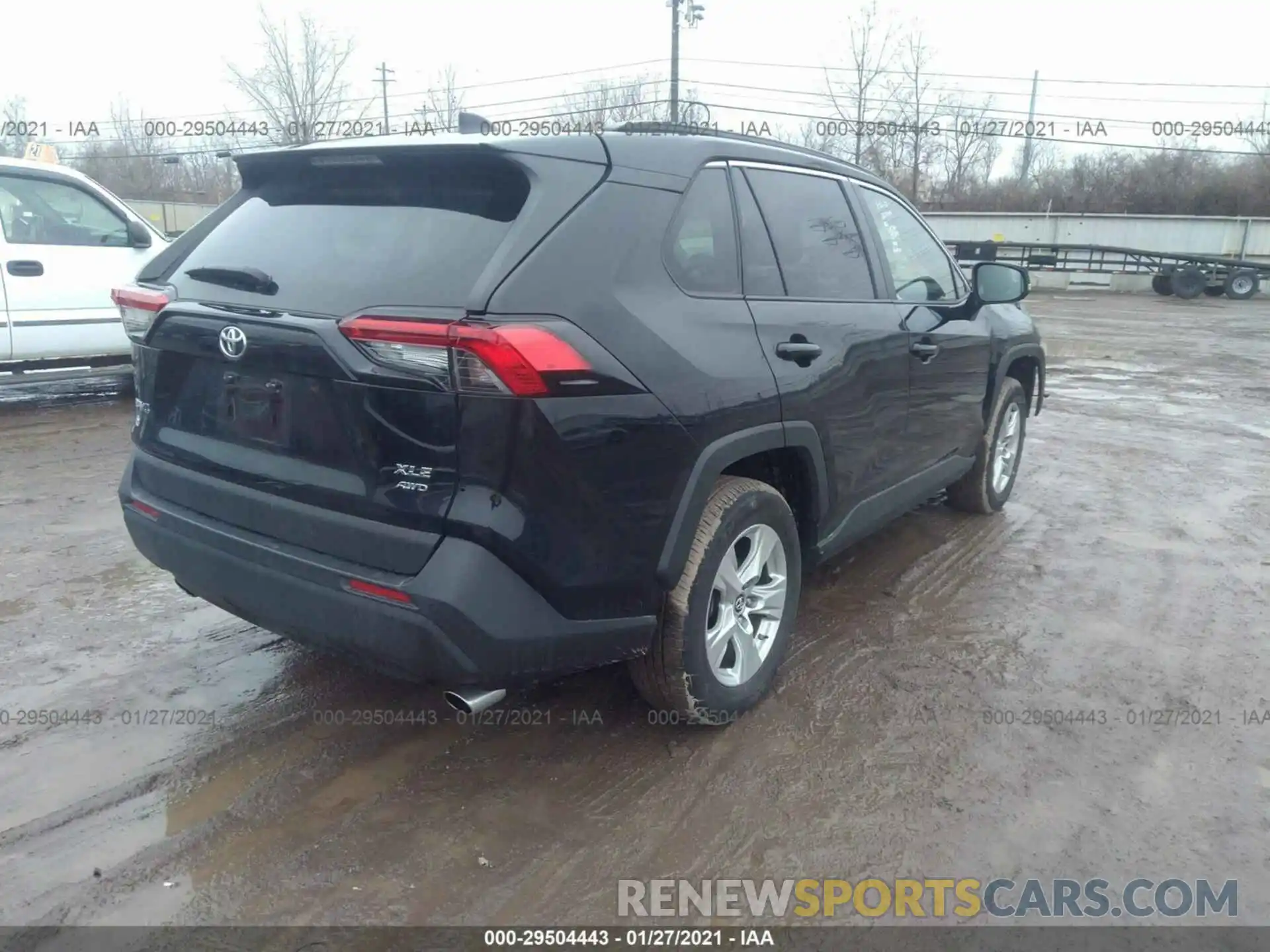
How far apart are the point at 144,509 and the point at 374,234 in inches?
45.6

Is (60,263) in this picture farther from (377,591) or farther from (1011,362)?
(1011,362)

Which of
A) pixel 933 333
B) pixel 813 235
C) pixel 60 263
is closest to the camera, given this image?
pixel 813 235

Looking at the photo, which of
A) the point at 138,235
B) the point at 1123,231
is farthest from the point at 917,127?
the point at 138,235

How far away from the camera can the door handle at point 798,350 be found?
303 centimetres

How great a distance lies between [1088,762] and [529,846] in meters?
1.83

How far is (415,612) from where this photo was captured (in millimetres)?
2266

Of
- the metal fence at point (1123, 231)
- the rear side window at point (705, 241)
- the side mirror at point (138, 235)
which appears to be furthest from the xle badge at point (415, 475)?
the metal fence at point (1123, 231)

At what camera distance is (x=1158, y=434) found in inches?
312

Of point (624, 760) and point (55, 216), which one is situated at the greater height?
point (55, 216)

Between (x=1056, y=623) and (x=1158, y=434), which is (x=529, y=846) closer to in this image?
(x=1056, y=623)

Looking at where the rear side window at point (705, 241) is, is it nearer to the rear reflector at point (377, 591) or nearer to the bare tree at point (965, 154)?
the rear reflector at point (377, 591)

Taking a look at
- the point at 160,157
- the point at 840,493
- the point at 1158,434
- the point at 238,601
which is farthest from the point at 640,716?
the point at 160,157

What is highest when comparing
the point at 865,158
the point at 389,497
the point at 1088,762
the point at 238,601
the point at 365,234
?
the point at 865,158

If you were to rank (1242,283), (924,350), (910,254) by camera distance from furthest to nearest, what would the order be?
(1242,283) < (910,254) < (924,350)
